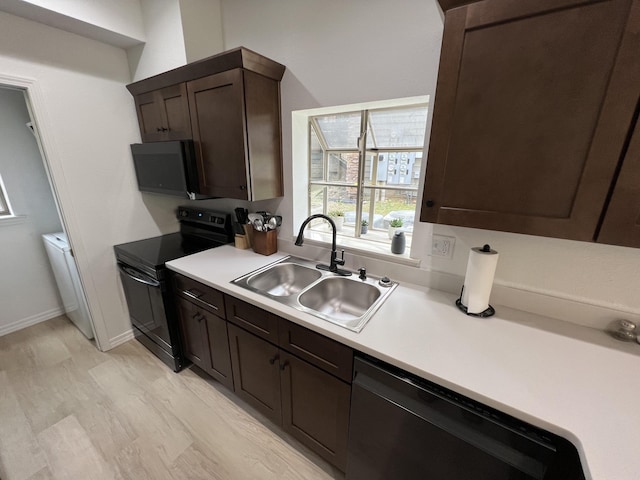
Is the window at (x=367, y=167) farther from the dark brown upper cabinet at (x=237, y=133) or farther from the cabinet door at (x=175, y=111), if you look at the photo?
the cabinet door at (x=175, y=111)

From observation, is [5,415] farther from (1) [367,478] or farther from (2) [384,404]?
(2) [384,404]

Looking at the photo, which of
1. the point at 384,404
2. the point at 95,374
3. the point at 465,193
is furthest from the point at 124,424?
the point at 465,193

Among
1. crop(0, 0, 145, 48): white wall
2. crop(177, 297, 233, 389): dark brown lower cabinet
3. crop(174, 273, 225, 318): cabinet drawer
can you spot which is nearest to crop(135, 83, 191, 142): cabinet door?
crop(0, 0, 145, 48): white wall

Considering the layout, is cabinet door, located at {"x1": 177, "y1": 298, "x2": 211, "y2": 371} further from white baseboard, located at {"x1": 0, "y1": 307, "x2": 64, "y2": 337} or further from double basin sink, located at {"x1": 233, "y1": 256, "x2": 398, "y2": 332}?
white baseboard, located at {"x1": 0, "y1": 307, "x2": 64, "y2": 337}

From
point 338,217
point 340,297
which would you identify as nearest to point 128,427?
point 340,297

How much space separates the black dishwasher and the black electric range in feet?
4.80

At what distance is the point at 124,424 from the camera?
1.61 meters

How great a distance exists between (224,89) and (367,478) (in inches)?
83.7

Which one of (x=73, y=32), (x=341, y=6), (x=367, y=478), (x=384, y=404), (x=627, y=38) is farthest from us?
(x=73, y=32)

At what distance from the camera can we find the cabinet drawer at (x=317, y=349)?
107cm

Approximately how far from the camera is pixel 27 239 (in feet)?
8.09

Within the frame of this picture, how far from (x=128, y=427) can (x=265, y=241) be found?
1446 millimetres

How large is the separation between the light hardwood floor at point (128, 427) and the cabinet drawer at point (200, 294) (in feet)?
2.39

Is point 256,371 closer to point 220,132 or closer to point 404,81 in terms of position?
point 220,132
